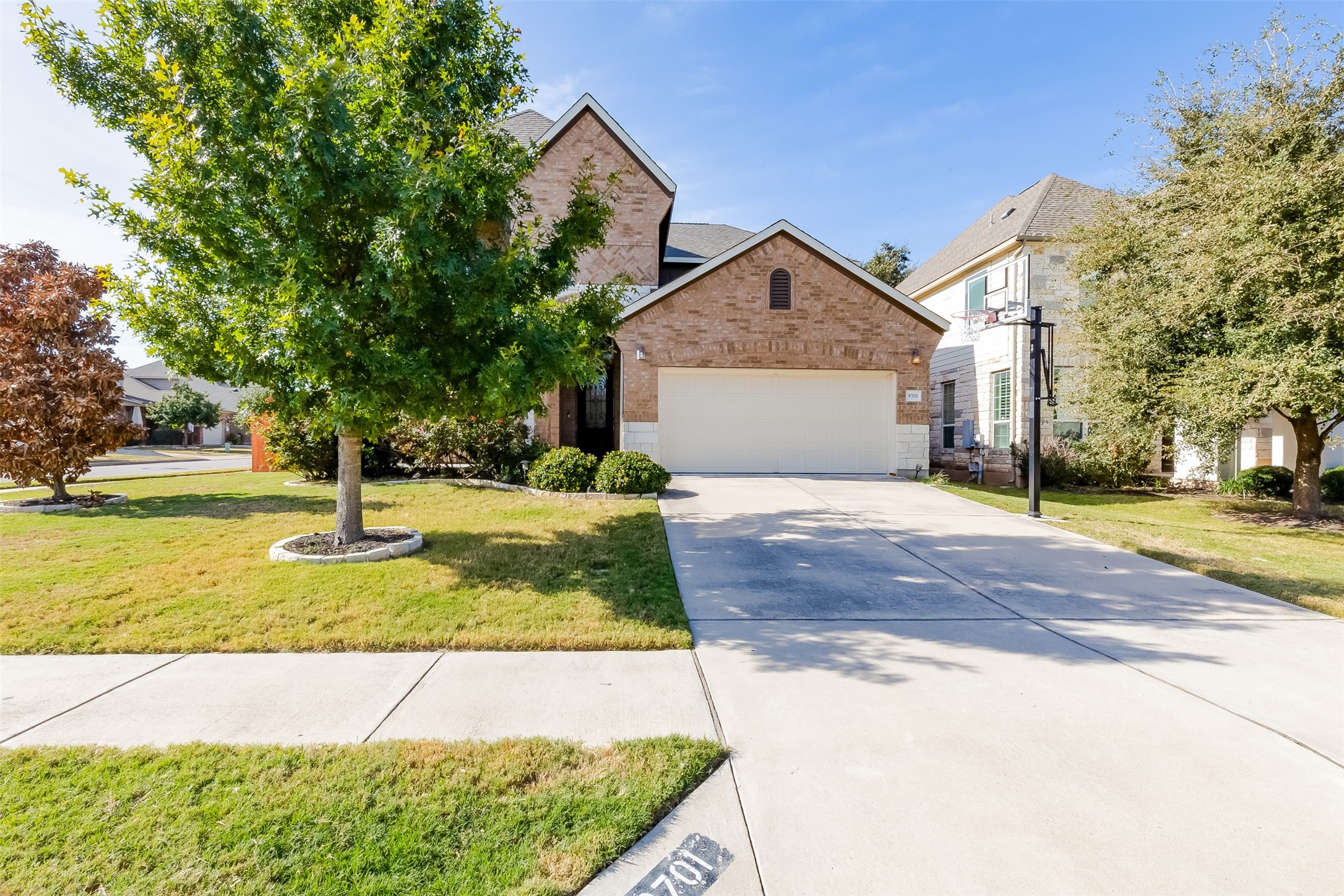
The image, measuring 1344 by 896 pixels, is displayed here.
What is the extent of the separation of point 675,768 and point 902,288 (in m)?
24.4

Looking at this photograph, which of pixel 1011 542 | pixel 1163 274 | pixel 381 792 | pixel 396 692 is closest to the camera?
pixel 381 792

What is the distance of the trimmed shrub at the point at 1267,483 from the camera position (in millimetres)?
14492

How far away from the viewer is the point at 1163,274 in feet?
36.4

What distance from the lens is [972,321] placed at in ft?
59.0

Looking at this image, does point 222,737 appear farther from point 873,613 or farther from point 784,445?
point 784,445

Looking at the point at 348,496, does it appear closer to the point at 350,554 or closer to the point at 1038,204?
the point at 350,554

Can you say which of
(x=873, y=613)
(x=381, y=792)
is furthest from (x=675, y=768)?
(x=873, y=613)

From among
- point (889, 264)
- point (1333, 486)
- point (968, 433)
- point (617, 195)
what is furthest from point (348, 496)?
point (889, 264)

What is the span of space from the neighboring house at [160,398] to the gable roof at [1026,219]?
40593mm

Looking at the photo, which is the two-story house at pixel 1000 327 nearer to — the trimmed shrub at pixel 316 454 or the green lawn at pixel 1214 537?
the green lawn at pixel 1214 537

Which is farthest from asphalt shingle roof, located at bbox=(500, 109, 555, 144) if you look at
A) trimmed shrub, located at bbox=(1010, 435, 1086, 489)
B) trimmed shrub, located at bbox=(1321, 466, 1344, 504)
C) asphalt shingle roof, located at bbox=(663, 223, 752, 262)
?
trimmed shrub, located at bbox=(1321, 466, 1344, 504)

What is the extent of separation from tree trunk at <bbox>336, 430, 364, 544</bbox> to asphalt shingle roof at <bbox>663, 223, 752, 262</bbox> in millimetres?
12977

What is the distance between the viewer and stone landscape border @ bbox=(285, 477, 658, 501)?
34.7 ft

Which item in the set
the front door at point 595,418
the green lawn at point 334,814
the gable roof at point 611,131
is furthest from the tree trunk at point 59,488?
the gable roof at point 611,131
